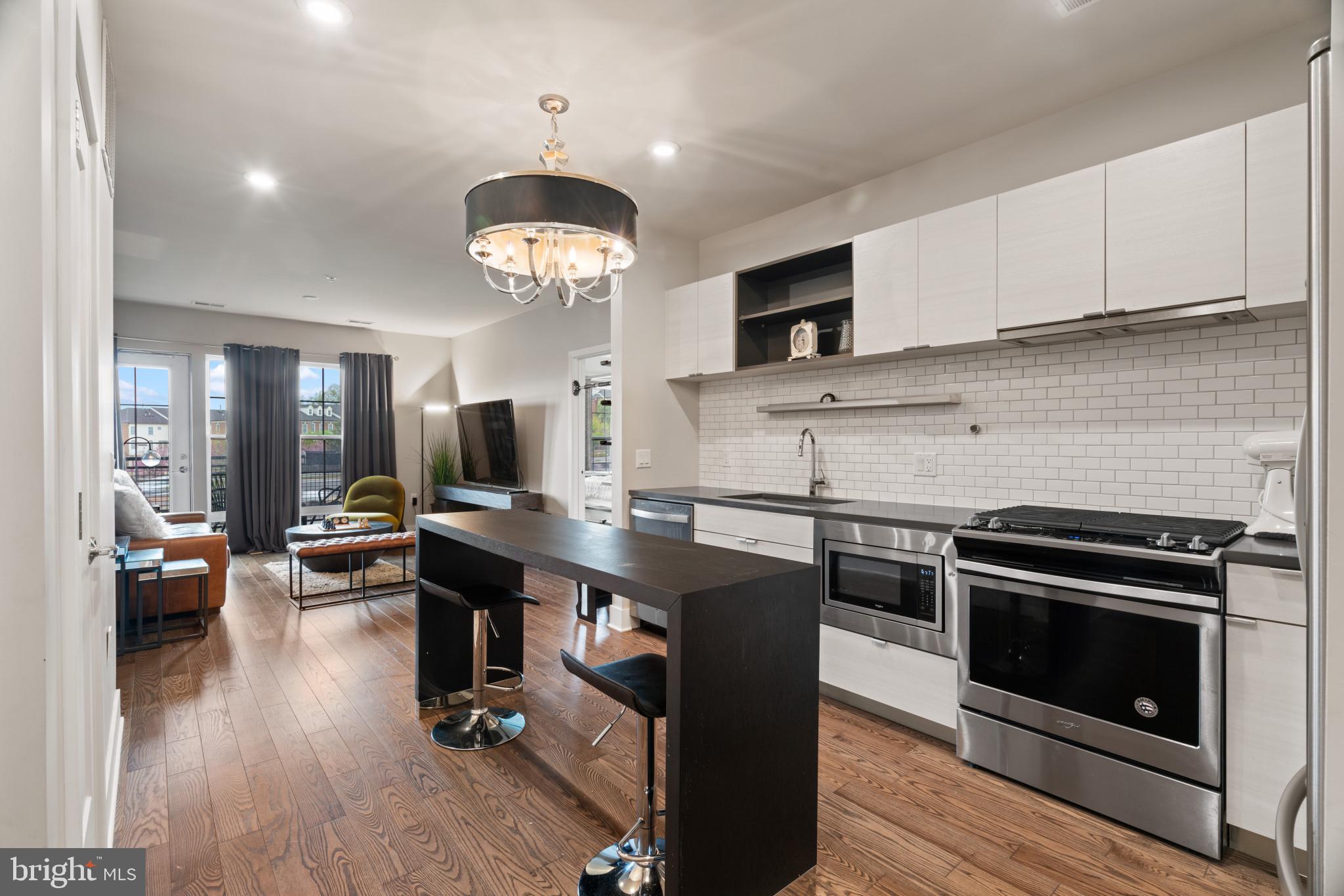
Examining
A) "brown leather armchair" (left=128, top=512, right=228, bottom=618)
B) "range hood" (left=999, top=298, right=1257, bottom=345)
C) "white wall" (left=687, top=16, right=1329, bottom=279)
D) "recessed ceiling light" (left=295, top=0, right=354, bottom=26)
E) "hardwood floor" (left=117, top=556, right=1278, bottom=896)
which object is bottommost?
"hardwood floor" (left=117, top=556, right=1278, bottom=896)

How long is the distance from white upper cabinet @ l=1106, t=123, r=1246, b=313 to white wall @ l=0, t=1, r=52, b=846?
2.93 metres

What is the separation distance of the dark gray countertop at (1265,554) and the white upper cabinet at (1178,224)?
0.82m

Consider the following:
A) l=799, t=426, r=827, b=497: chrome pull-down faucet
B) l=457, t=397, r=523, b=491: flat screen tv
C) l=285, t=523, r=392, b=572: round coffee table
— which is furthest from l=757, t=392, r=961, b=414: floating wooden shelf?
l=457, t=397, r=523, b=491: flat screen tv

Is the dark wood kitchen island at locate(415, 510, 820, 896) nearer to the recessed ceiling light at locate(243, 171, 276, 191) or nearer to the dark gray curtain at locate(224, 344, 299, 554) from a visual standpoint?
the recessed ceiling light at locate(243, 171, 276, 191)

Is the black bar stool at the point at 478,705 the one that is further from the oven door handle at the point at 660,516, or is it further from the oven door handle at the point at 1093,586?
the oven door handle at the point at 1093,586

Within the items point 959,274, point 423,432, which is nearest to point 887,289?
point 959,274

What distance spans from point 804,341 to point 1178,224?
1695mm

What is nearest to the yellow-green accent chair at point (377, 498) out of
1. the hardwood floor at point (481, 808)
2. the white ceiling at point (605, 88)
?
the white ceiling at point (605, 88)

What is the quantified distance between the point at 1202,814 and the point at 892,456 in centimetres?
187

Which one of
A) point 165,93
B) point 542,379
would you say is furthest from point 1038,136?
point 542,379

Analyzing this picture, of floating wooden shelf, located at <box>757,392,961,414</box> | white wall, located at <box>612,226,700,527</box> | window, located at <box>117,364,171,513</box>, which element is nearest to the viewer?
floating wooden shelf, located at <box>757,392,961,414</box>

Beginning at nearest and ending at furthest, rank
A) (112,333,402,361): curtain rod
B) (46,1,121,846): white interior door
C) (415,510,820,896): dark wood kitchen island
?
1. (46,1,121,846): white interior door
2. (415,510,820,896): dark wood kitchen island
3. (112,333,402,361): curtain rod

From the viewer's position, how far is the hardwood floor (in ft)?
5.79

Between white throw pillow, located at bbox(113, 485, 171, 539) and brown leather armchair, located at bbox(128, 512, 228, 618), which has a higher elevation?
white throw pillow, located at bbox(113, 485, 171, 539)
